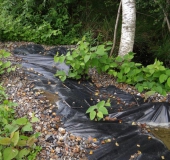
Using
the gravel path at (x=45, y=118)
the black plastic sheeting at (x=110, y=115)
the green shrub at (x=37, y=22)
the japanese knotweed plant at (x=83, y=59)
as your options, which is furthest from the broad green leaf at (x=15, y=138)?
the green shrub at (x=37, y=22)

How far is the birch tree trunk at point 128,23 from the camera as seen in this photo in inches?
127

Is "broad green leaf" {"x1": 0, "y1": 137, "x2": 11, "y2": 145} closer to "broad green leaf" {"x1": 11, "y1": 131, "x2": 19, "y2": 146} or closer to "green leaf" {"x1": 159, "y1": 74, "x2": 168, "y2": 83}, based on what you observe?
"broad green leaf" {"x1": 11, "y1": 131, "x2": 19, "y2": 146}

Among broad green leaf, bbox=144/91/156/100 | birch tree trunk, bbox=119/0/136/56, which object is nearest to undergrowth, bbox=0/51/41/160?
broad green leaf, bbox=144/91/156/100

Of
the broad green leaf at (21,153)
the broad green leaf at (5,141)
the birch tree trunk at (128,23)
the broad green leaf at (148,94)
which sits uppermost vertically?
the birch tree trunk at (128,23)

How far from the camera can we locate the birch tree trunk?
10.6ft

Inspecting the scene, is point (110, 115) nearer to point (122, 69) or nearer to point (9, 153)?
point (122, 69)

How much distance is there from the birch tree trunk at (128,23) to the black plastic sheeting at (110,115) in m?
0.79

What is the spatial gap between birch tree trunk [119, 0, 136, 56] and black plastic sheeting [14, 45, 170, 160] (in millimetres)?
787

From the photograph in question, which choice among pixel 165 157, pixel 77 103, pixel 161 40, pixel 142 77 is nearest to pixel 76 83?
pixel 77 103

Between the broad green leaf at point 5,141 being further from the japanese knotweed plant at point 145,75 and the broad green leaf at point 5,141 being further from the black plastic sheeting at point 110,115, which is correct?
the japanese knotweed plant at point 145,75

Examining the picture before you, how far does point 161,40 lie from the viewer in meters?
4.45

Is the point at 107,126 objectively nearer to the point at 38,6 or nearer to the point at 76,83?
the point at 76,83

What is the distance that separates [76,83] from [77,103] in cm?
53

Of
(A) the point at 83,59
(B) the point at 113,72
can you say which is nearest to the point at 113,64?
(B) the point at 113,72
